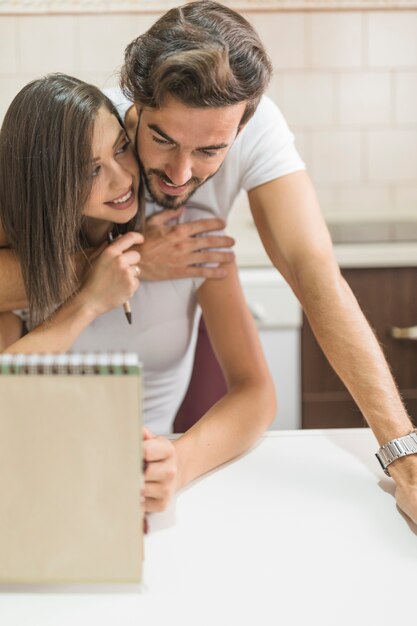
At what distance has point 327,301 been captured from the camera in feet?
4.09

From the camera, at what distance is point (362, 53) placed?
257 cm

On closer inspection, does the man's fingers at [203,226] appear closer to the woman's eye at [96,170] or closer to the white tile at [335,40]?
the woman's eye at [96,170]

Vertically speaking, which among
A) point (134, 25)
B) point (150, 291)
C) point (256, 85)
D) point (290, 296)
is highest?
point (134, 25)

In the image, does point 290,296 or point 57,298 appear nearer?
point 57,298

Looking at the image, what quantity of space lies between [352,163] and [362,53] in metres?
0.34

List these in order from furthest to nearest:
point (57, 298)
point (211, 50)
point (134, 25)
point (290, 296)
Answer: point (134, 25)
point (290, 296)
point (57, 298)
point (211, 50)

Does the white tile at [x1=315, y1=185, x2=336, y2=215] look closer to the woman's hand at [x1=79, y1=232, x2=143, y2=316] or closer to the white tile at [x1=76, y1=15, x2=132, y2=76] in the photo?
the white tile at [x1=76, y1=15, x2=132, y2=76]

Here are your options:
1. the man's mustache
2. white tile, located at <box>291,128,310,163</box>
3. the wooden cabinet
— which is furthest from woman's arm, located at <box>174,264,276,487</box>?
white tile, located at <box>291,128,310,163</box>

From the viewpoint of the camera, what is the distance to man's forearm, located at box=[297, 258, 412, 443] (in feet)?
3.62

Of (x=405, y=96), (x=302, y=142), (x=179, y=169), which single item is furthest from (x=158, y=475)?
(x=405, y=96)

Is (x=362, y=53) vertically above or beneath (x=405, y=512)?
above

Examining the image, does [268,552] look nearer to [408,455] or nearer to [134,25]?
[408,455]

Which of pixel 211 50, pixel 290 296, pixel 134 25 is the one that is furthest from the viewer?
pixel 134 25

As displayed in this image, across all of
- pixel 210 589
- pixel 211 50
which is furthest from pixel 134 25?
pixel 210 589
